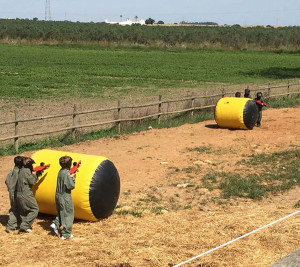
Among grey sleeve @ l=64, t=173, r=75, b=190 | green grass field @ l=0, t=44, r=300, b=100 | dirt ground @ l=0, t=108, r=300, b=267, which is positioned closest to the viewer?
dirt ground @ l=0, t=108, r=300, b=267

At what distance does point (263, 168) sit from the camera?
15547 mm

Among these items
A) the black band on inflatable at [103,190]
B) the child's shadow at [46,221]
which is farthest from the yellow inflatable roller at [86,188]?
the child's shadow at [46,221]

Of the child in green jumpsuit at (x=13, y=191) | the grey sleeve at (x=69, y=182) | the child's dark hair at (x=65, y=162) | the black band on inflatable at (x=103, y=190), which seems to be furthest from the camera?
the black band on inflatable at (x=103, y=190)

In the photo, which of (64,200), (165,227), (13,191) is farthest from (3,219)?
(165,227)

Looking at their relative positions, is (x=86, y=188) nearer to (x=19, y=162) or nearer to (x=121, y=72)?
(x=19, y=162)

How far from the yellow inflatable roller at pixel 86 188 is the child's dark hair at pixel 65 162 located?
40cm

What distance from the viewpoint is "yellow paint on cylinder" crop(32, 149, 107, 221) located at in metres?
10.5

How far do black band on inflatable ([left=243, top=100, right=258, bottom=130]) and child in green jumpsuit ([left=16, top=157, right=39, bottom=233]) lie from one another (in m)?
11.6

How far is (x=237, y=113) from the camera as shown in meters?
20.8

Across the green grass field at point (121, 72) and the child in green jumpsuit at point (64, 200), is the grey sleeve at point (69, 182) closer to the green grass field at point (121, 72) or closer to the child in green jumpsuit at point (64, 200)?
the child in green jumpsuit at point (64, 200)

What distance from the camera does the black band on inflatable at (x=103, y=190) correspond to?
10.6 meters

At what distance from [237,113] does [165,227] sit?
10.6m

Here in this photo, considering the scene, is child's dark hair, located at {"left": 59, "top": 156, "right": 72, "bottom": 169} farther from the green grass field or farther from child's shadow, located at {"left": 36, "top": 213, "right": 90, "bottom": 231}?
the green grass field

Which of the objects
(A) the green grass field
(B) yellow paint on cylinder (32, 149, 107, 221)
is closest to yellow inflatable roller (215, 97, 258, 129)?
(A) the green grass field
